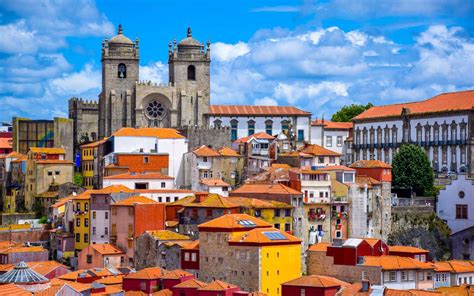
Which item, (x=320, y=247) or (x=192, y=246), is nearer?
(x=192, y=246)

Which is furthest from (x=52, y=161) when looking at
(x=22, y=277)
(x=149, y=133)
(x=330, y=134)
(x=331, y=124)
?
(x=331, y=124)

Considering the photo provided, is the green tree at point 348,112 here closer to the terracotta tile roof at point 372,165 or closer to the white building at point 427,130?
the white building at point 427,130

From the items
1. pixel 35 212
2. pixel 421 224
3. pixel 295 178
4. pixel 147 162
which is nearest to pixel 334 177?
pixel 295 178

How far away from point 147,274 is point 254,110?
5100 centimetres

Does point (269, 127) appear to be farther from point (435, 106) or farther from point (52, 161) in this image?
point (52, 161)

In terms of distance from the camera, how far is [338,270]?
3482 inches

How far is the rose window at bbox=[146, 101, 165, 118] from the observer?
422 ft

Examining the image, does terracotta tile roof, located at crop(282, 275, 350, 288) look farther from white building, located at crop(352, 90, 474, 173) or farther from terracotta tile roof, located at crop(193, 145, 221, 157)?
white building, located at crop(352, 90, 474, 173)

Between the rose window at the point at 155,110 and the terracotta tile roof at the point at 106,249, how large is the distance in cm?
3552

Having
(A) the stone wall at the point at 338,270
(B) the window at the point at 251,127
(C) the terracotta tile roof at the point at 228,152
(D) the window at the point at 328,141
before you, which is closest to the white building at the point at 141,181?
(C) the terracotta tile roof at the point at 228,152

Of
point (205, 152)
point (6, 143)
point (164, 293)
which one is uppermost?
point (6, 143)

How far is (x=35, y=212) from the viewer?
362 ft

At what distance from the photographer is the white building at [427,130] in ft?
413

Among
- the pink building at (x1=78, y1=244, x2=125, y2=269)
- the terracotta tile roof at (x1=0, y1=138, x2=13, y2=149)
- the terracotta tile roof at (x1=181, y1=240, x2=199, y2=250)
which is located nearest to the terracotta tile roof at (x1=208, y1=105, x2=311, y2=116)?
the terracotta tile roof at (x1=0, y1=138, x2=13, y2=149)
